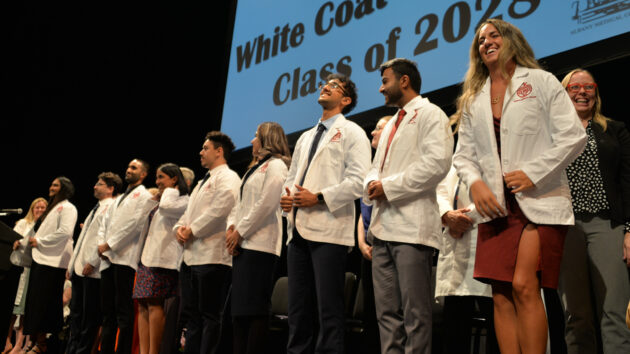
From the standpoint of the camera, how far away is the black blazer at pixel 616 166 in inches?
101

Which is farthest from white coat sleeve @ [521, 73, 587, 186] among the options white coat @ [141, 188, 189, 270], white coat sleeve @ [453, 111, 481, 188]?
white coat @ [141, 188, 189, 270]

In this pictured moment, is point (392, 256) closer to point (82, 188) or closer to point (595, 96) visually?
point (595, 96)

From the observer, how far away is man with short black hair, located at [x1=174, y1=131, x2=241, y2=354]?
360 cm

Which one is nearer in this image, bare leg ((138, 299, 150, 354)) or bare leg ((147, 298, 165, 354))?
bare leg ((147, 298, 165, 354))

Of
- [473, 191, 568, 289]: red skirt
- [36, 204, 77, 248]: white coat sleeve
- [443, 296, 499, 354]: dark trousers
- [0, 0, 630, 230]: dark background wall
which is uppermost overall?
[0, 0, 630, 230]: dark background wall

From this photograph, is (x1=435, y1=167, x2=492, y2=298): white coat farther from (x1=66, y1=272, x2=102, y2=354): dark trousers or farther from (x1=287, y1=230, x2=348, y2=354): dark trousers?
(x1=66, y1=272, x2=102, y2=354): dark trousers

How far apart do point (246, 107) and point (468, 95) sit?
3615 mm

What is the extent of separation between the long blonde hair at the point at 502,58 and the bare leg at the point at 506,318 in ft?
2.36

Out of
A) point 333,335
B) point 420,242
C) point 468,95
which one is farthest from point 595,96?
point 333,335

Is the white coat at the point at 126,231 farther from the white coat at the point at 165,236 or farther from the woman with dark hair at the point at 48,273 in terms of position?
the woman with dark hair at the point at 48,273

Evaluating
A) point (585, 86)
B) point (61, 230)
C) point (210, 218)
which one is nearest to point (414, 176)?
point (585, 86)

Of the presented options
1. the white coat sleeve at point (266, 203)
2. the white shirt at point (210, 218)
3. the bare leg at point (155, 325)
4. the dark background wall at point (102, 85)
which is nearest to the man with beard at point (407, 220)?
the white coat sleeve at point (266, 203)

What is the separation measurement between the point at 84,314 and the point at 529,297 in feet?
13.5

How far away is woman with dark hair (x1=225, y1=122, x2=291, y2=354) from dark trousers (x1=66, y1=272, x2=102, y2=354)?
2051 mm
